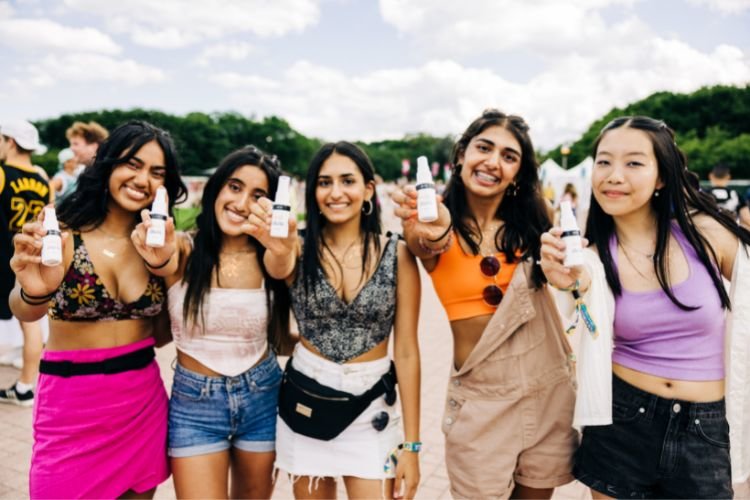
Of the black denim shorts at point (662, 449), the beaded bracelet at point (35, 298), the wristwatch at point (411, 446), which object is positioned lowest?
the wristwatch at point (411, 446)

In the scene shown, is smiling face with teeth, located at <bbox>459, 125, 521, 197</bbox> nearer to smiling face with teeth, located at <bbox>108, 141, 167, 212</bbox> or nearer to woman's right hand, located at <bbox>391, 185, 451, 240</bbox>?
woman's right hand, located at <bbox>391, 185, 451, 240</bbox>

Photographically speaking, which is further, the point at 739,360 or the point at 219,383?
A: the point at 219,383

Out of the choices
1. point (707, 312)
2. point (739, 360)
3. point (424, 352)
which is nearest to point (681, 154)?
point (707, 312)

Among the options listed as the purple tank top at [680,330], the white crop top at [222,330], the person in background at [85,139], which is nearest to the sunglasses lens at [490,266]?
the purple tank top at [680,330]

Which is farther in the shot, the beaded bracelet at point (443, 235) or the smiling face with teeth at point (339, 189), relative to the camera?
the smiling face with teeth at point (339, 189)

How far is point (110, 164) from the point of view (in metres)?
2.43

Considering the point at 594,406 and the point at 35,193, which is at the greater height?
the point at 35,193

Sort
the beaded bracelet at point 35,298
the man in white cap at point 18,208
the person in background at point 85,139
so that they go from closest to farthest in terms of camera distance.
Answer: the beaded bracelet at point 35,298
the man in white cap at point 18,208
the person in background at point 85,139

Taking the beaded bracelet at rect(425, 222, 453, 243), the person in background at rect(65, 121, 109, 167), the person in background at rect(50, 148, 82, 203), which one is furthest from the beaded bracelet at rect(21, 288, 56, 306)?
the person in background at rect(50, 148, 82, 203)

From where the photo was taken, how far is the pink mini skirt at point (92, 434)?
7.18 feet

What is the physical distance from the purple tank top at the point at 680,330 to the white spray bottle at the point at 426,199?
0.92 meters

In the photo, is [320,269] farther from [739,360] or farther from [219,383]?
[739,360]

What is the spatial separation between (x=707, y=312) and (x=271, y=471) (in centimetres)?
214

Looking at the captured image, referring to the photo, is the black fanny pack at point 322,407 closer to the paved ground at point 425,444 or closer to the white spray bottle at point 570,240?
the white spray bottle at point 570,240
